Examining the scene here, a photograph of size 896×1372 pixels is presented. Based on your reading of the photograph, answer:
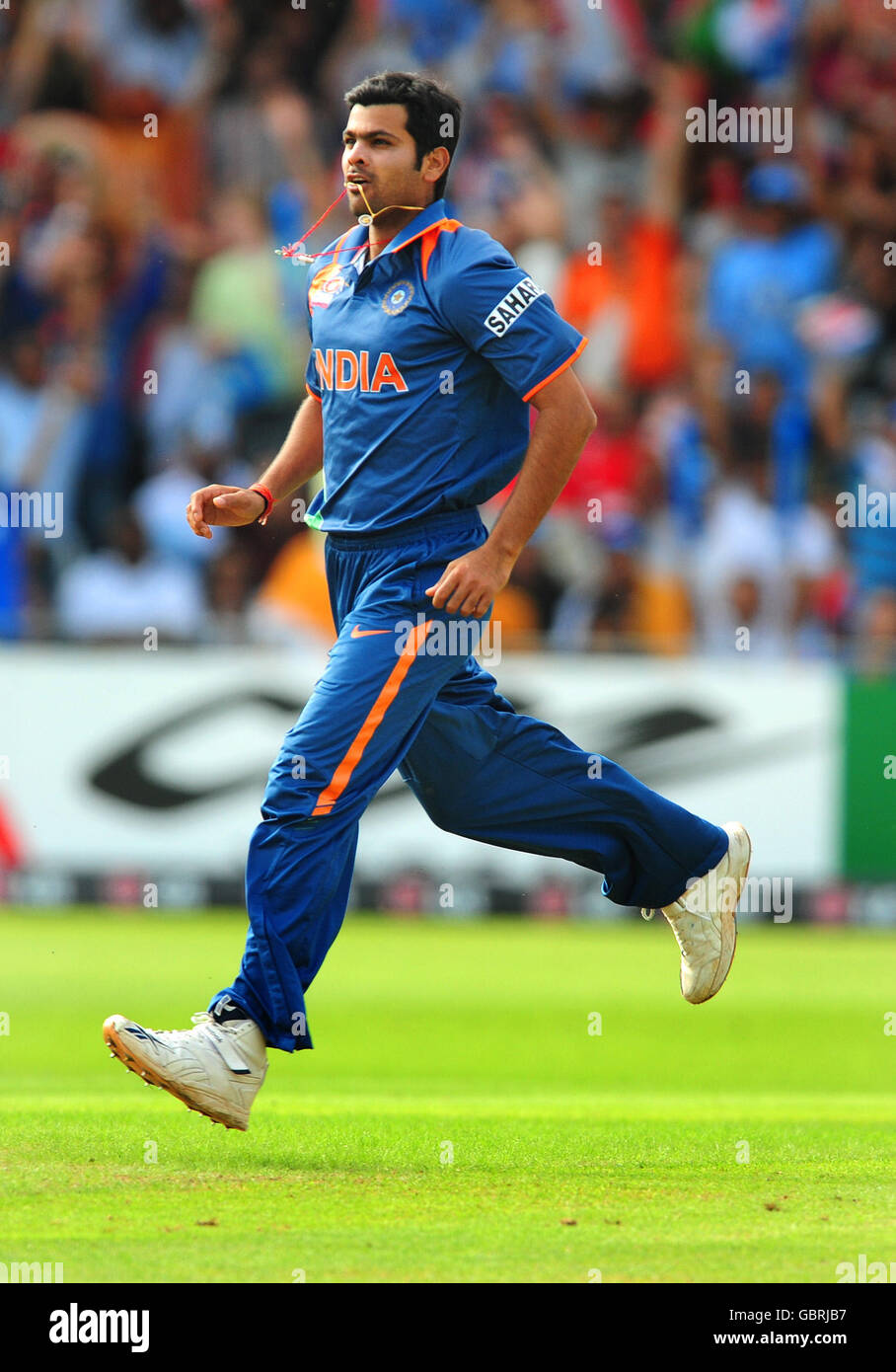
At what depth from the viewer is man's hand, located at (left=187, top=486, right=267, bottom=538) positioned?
6184mm

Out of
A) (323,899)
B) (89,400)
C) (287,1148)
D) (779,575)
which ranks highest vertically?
(89,400)

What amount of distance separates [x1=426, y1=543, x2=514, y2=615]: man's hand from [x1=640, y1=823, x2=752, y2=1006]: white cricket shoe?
1416 millimetres

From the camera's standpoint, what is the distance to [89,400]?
14805mm

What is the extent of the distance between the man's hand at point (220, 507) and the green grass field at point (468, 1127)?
1.87 m

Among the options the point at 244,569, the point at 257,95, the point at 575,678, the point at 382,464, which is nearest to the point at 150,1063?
the point at 382,464

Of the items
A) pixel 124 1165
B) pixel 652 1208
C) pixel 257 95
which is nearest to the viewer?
pixel 652 1208

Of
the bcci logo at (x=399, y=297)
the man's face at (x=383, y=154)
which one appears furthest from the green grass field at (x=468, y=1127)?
the man's face at (x=383, y=154)

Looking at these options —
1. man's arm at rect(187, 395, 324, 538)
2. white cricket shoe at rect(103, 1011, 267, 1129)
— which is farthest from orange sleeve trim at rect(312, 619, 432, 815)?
man's arm at rect(187, 395, 324, 538)

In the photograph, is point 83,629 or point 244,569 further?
point 244,569

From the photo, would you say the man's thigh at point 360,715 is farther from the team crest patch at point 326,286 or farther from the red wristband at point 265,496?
the team crest patch at point 326,286

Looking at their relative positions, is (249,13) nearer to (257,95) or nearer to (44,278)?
(257,95)

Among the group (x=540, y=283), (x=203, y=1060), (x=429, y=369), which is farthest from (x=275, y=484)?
(x=540, y=283)

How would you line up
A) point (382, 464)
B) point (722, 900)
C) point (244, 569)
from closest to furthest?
point (382, 464) → point (722, 900) → point (244, 569)

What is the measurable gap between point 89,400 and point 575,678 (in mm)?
4277
